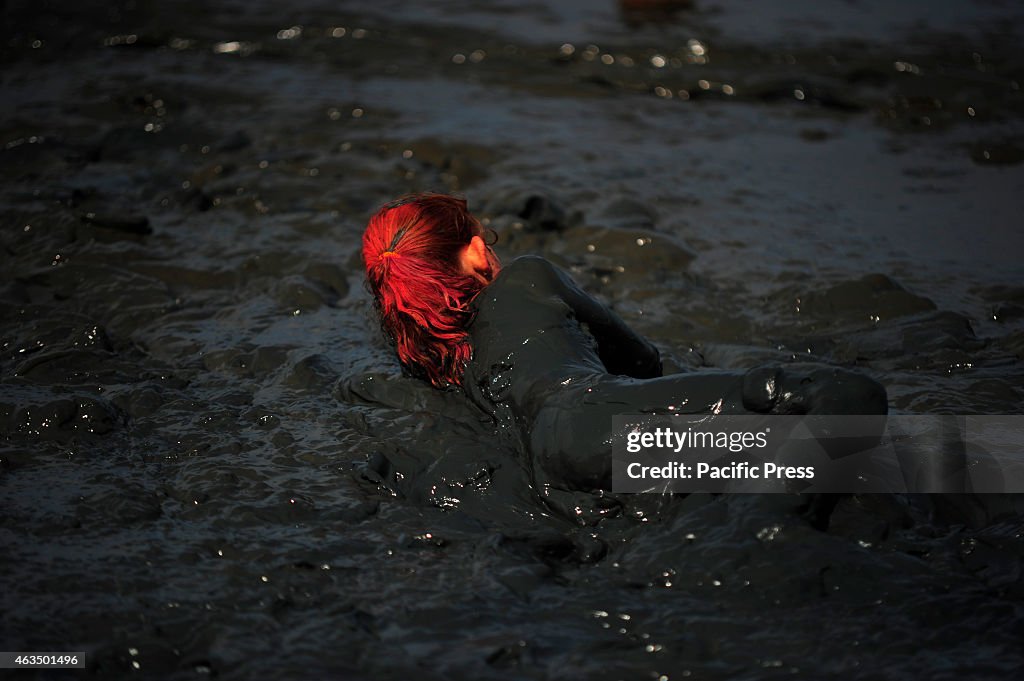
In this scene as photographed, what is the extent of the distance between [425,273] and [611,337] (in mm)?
678

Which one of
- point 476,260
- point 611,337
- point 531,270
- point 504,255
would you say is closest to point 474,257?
point 476,260

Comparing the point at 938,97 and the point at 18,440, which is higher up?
the point at 938,97

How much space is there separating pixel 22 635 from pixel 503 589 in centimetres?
120

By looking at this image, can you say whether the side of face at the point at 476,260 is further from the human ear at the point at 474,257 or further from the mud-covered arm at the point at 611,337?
the mud-covered arm at the point at 611,337

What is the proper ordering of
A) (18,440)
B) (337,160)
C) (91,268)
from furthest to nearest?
1. (337,160)
2. (91,268)
3. (18,440)

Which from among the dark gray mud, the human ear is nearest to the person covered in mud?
the human ear

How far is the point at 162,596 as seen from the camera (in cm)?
279

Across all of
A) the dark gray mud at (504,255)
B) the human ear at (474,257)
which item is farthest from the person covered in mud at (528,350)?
the dark gray mud at (504,255)

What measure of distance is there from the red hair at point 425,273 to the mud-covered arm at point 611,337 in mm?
319

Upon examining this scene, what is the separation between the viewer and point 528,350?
132 inches

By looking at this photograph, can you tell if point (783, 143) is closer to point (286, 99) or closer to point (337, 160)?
point (337, 160)

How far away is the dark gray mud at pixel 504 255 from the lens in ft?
8.83

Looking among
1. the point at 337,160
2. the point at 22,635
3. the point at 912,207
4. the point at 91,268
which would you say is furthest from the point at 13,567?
the point at 912,207

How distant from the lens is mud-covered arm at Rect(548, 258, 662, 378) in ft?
11.5
